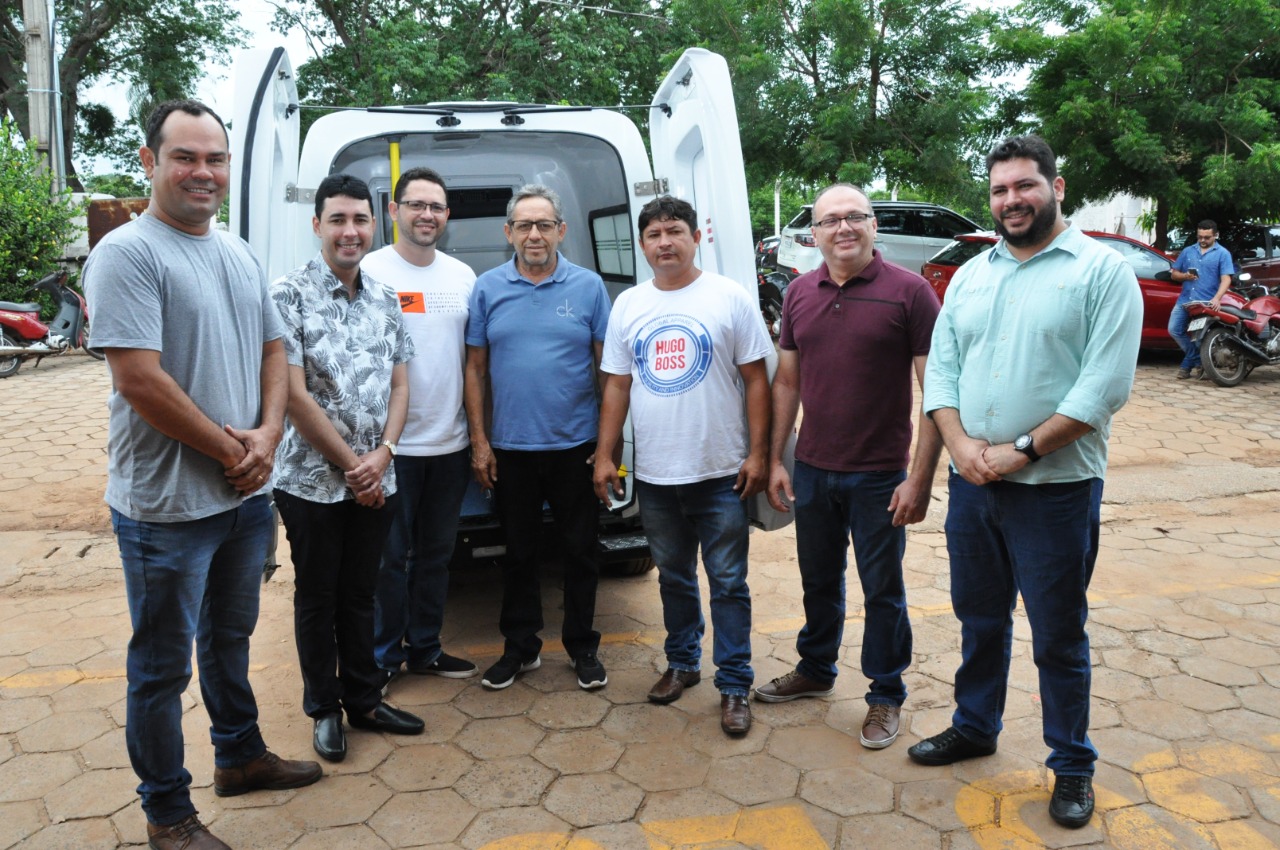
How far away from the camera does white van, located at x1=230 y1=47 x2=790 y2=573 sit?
3.56 meters

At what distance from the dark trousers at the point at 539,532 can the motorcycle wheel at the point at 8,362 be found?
32.5ft

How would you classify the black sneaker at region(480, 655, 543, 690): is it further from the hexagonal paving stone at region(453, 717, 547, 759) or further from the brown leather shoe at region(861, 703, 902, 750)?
the brown leather shoe at region(861, 703, 902, 750)

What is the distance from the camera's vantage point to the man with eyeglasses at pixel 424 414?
3475 millimetres

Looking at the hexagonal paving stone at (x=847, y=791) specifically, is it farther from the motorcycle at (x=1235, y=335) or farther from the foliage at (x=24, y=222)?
the foliage at (x=24, y=222)

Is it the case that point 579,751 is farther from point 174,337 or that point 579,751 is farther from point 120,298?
point 120,298

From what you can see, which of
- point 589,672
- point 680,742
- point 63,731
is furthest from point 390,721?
point 63,731

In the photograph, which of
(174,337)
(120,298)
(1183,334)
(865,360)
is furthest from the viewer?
(1183,334)

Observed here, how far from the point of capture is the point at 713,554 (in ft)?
11.3

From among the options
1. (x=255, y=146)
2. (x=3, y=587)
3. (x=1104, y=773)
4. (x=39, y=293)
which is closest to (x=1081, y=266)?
(x=1104, y=773)

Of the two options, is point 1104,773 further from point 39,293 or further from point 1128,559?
point 39,293

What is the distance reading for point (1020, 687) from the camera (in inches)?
143

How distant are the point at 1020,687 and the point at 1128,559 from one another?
1868 millimetres

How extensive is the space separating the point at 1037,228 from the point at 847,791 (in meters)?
1.74

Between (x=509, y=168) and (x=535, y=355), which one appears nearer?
(x=535, y=355)
